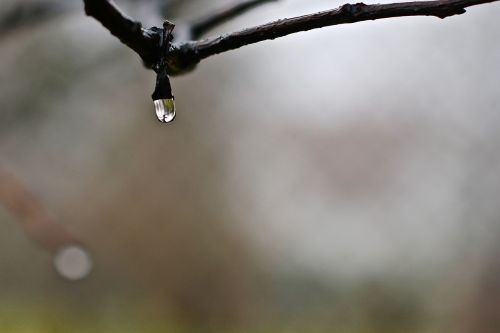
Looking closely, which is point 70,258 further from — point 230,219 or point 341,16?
point 230,219

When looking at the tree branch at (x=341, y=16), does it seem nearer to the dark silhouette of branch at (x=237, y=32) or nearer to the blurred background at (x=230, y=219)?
the dark silhouette of branch at (x=237, y=32)

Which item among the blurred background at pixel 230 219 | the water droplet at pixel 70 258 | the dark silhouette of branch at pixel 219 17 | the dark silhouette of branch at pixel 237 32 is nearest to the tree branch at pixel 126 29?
the dark silhouette of branch at pixel 237 32

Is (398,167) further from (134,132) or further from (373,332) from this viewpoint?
(134,132)

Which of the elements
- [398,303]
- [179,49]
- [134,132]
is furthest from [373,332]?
[179,49]

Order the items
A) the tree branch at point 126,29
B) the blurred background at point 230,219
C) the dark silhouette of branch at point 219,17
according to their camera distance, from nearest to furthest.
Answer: the tree branch at point 126,29, the dark silhouette of branch at point 219,17, the blurred background at point 230,219

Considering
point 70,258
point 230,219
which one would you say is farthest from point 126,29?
A: point 230,219

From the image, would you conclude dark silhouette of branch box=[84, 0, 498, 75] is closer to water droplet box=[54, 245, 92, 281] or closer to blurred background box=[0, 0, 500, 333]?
water droplet box=[54, 245, 92, 281]
